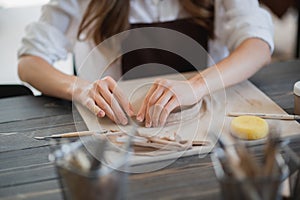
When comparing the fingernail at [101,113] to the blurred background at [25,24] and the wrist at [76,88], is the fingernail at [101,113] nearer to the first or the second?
the wrist at [76,88]

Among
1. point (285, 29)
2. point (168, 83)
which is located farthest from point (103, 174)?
point (285, 29)

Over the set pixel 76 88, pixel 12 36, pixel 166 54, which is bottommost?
pixel 12 36

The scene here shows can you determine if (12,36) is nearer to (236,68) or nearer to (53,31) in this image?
(53,31)

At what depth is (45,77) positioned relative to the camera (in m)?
1.12

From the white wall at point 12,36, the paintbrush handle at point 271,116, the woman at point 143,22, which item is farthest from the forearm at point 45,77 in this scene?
the white wall at point 12,36

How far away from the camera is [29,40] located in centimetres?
120

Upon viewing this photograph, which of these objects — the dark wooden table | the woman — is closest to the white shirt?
the woman

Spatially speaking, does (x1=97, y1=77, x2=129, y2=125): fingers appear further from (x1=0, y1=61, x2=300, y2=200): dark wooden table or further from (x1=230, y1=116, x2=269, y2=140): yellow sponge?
(x1=230, y1=116, x2=269, y2=140): yellow sponge

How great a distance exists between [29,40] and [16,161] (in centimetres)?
43

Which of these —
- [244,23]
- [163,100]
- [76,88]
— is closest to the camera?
[163,100]

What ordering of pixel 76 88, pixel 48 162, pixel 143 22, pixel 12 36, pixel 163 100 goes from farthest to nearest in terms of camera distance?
pixel 12 36, pixel 143 22, pixel 76 88, pixel 163 100, pixel 48 162

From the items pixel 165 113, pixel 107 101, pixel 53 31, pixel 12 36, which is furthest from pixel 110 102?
pixel 12 36

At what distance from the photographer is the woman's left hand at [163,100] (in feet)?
3.07

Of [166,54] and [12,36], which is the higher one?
[166,54]
